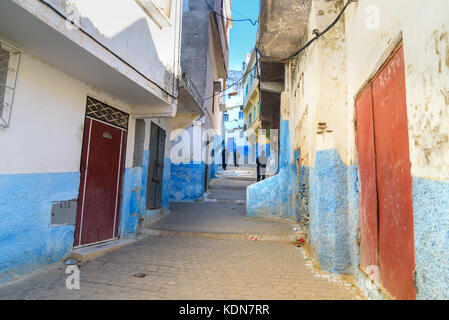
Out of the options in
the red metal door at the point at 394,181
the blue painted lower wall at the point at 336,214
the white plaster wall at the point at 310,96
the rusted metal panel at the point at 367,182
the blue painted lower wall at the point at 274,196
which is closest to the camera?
the red metal door at the point at 394,181

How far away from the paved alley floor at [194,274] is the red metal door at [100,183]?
23.9 inches

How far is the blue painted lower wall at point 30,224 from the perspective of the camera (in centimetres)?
308

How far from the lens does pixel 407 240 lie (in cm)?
212

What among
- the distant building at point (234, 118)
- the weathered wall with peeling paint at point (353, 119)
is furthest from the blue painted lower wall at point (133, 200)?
the distant building at point (234, 118)

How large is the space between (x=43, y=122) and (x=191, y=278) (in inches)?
122

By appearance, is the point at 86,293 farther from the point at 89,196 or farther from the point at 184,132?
the point at 184,132

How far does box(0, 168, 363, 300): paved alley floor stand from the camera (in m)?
2.96

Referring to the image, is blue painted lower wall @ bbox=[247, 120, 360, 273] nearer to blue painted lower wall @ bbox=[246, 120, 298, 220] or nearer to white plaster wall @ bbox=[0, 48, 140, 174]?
blue painted lower wall @ bbox=[246, 120, 298, 220]

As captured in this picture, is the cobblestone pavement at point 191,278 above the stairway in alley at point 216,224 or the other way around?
the other way around

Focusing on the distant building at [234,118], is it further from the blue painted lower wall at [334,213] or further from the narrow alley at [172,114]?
the blue painted lower wall at [334,213]

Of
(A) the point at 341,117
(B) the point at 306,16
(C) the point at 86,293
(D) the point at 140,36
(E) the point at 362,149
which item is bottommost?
(C) the point at 86,293

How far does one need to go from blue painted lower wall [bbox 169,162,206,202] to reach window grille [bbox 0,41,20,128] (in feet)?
23.6

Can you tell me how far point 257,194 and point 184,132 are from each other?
13.8 ft
